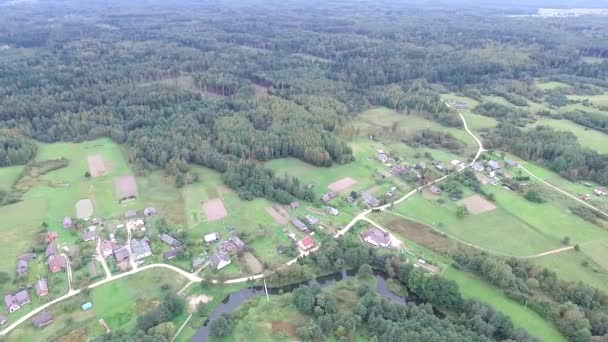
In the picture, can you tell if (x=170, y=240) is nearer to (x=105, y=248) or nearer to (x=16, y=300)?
(x=105, y=248)

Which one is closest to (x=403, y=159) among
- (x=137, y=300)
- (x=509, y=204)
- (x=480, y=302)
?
(x=509, y=204)

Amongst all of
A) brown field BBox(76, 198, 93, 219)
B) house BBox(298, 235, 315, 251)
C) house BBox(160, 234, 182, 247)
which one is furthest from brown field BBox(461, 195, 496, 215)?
brown field BBox(76, 198, 93, 219)

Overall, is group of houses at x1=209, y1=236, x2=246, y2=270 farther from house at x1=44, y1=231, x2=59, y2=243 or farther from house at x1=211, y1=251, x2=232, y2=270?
house at x1=44, y1=231, x2=59, y2=243

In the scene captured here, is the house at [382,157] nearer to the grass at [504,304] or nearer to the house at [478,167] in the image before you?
the house at [478,167]

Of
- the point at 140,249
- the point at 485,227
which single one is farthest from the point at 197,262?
the point at 485,227

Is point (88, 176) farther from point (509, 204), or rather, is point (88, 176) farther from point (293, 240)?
point (509, 204)

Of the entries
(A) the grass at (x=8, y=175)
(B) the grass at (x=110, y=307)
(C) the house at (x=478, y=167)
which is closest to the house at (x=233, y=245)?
(B) the grass at (x=110, y=307)
